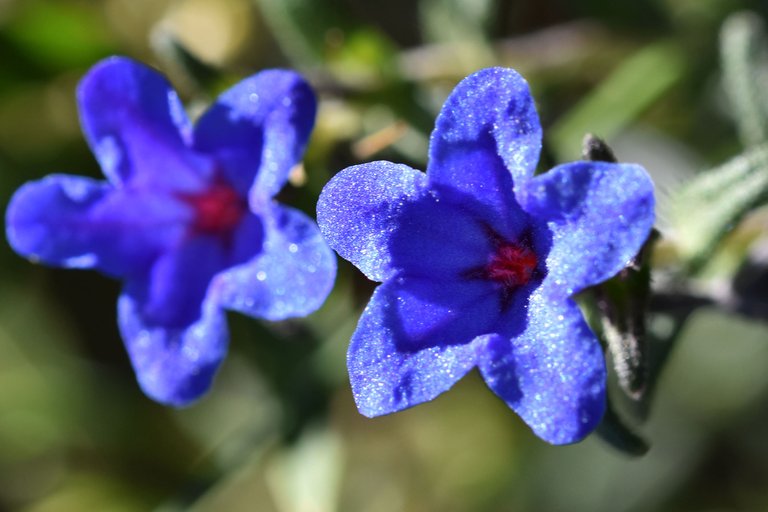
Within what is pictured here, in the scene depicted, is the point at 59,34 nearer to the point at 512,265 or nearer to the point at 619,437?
the point at 512,265

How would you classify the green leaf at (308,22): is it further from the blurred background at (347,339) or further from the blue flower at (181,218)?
the blue flower at (181,218)

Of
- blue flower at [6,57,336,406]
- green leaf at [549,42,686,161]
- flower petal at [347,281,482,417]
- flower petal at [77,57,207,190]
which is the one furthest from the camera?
green leaf at [549,42,686,161]

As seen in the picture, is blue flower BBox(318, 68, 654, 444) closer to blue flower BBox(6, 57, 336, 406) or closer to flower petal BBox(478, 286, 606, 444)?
flower petal BBox(478, 286, 606, 444)

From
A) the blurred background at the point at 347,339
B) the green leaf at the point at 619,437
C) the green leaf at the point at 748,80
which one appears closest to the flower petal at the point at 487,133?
the green leaf at the point at 619,437

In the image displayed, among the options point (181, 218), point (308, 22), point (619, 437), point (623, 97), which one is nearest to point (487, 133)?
point (619, 437)

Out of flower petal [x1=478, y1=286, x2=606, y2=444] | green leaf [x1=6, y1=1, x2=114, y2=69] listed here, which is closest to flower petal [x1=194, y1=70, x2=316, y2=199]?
flower petal [x1=478, y1=286, x2=606, y2=444]

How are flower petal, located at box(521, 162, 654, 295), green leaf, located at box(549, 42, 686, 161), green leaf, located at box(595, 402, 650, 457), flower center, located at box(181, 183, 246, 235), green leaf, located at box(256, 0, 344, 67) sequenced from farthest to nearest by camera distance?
green leaf, located at box(549, 42, 686, 161) → green leaf, located at box(256, 0, 344, 67) → flower center, located at box(181, 183, 246, 235) → green leaf, located at box(595, 402, 650, 457) → flower petal, located at box(521, 162, 654, 295)

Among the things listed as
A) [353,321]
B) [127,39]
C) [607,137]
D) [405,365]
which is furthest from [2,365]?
[405,365]
